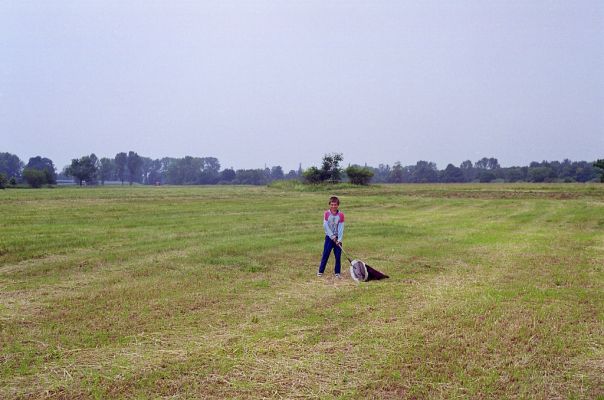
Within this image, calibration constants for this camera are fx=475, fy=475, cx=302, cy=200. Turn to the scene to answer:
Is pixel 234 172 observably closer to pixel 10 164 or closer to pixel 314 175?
pixel 10 164

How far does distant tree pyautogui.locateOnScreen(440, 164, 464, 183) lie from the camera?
16550 centimetres

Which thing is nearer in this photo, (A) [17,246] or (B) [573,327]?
(B) [573,327]

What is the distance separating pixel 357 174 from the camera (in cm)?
8150

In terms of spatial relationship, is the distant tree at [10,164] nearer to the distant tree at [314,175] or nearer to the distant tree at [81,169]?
the distant tree at [81,169]

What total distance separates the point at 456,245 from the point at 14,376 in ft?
48.1

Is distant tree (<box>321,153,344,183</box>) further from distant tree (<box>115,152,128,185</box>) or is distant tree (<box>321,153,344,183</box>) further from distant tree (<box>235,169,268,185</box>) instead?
distant tree (<box>115,152,128,185</box>)

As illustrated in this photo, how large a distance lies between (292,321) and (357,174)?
243ft

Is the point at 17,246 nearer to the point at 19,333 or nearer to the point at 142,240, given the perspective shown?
the point at 142,240

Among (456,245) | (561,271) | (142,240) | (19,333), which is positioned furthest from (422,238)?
(19,333)

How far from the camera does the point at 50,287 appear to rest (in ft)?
35.6

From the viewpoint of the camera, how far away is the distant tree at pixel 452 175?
166m

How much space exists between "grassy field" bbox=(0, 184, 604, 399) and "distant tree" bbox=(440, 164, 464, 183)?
154110 millimetres

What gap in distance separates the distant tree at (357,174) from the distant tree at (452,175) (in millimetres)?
91003

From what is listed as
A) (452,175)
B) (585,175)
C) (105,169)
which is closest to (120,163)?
(105,169)
